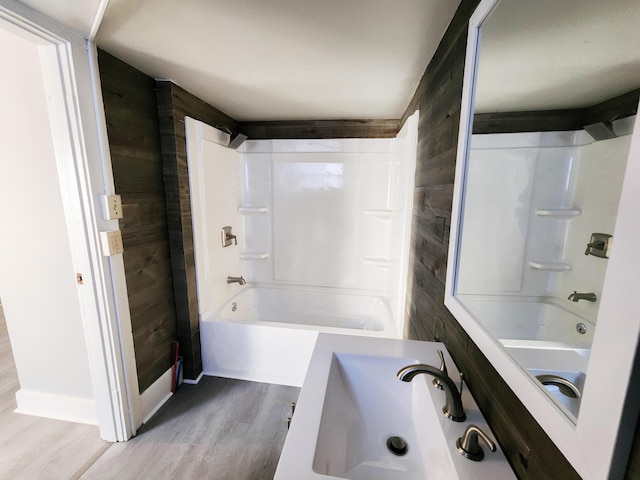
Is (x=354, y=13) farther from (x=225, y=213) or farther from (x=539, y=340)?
(x=225, y=213)

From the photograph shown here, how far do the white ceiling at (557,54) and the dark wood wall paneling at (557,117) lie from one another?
0.01 m

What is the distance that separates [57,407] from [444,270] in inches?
98.7

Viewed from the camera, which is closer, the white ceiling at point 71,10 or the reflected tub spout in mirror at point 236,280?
the white ceiling at point 71,10

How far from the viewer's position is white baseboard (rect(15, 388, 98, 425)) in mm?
1693

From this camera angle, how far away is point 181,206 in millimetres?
1870

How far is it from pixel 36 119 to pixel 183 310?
1391 millimetres

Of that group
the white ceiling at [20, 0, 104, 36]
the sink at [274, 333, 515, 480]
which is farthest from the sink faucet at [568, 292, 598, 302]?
the white ceiling at [20, 0, 104, 36]

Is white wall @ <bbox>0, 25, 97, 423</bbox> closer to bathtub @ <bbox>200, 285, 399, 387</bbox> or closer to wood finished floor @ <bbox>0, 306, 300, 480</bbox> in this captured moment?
wood finished floor @ <bbox>0, 306, 300, 480</bbox>

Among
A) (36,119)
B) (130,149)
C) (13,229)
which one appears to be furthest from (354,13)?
(13,229)

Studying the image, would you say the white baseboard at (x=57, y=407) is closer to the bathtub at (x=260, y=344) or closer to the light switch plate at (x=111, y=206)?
the bathtub at (x=260, y=344)

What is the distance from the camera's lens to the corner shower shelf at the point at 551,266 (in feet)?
1.69

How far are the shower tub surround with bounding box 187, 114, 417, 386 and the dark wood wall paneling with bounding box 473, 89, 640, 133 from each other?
1.44 m

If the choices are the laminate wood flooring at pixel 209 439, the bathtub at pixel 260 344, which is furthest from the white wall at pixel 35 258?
the bathtub at pixel 260 344

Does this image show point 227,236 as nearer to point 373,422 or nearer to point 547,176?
point 373,422
